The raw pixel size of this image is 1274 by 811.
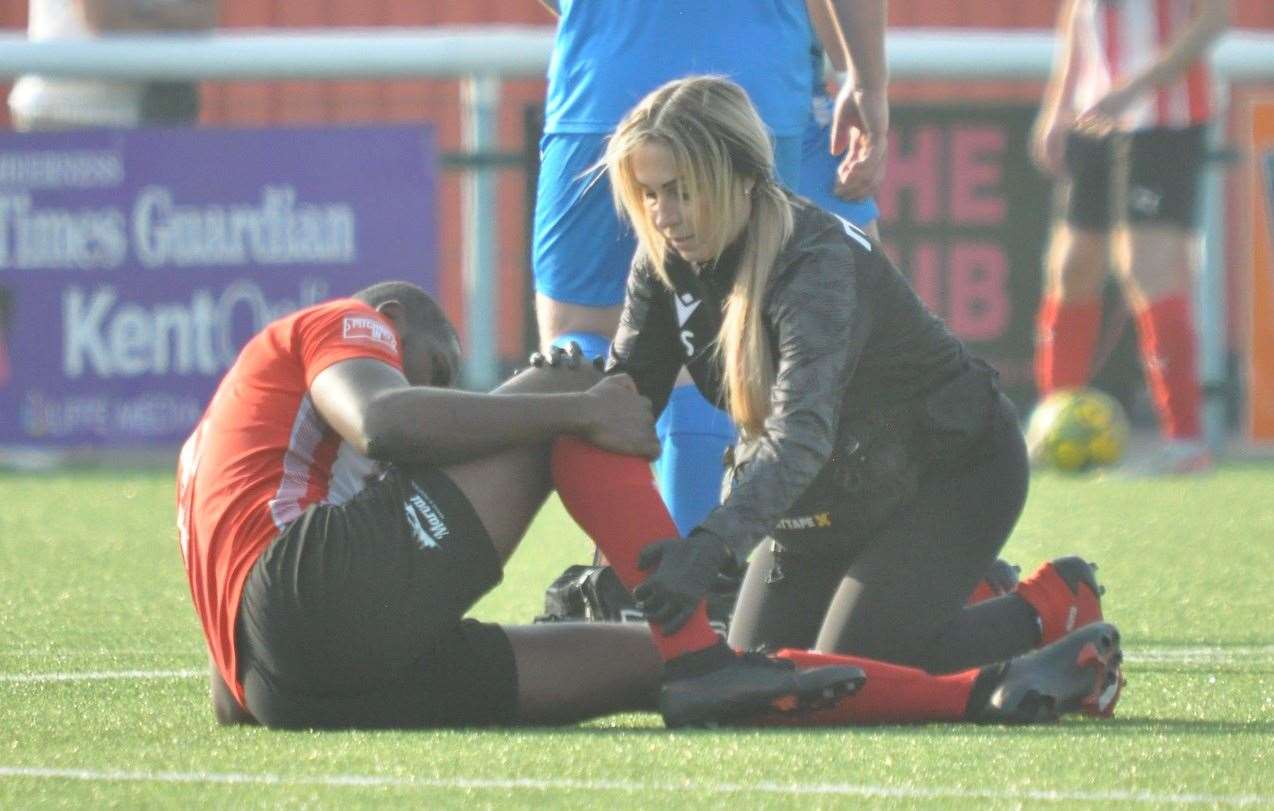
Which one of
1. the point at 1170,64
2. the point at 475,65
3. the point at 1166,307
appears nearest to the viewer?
the point at 1170,64

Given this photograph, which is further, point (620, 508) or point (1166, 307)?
point (1166, 307)

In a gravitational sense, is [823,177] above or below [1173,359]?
above

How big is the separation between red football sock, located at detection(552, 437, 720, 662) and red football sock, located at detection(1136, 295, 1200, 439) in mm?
5337

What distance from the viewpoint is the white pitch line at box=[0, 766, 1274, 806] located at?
3273 mm

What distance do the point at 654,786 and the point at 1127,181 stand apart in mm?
6050

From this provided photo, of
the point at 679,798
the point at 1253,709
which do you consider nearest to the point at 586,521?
the point at 679,798

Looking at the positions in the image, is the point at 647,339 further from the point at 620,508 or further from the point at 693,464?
the point at 693,464

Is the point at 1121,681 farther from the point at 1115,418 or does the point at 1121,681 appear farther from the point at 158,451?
the point at 158,451

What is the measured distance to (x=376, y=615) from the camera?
3.85 meters

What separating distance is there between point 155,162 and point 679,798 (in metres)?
6.47

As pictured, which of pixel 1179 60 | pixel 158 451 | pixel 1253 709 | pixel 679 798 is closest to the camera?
pixel 679 798

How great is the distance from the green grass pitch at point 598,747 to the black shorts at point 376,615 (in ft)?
0.27

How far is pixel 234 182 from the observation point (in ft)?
30.6

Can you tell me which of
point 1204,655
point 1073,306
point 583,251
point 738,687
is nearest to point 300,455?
point 738,687
